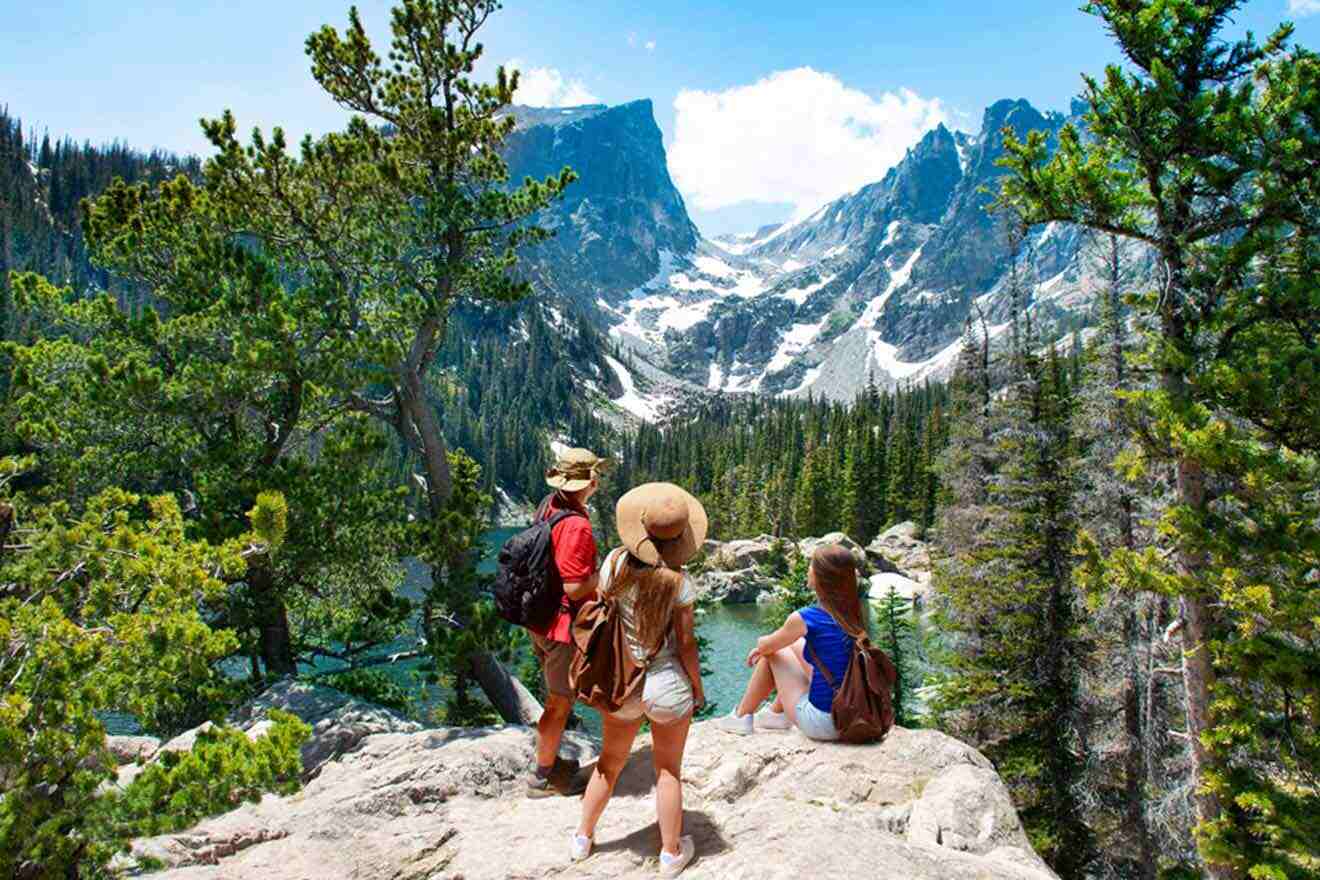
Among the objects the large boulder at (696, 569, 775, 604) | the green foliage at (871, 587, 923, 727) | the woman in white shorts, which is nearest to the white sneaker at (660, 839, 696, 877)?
the woman in white shorts

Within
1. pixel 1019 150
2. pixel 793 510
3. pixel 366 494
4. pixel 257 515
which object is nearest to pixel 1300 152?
pixel 1019 150

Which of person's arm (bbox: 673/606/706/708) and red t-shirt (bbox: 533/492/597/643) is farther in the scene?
red t-shirt (bbox: 533/492/597/643)

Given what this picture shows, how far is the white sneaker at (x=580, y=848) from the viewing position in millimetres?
4215

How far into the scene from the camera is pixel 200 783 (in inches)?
180

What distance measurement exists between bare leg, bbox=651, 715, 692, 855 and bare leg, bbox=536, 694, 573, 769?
1408 millimetres

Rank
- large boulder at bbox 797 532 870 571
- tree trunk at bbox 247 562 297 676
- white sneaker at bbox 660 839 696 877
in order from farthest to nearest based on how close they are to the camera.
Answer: large boulder at bbox 797 532 870 571 < tree trunk at bbox 247 562 297 676 < white sneaker at bbox 660 839 696 877

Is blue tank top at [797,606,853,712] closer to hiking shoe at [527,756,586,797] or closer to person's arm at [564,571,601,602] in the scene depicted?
person's arm at [564,571,601,602]

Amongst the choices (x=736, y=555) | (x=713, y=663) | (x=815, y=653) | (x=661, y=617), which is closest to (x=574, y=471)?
(x=661, y=617)

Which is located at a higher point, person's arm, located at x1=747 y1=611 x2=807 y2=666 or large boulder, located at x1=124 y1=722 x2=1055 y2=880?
person's arm, located at x1=747 y1=611 x2=807 y2=666

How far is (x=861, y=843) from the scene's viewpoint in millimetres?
3746

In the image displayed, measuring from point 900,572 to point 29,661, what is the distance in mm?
52756

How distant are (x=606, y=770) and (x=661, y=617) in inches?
39.0

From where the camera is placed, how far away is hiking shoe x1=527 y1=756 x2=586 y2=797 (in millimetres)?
5590

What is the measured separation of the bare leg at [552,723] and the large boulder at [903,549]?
157ft
